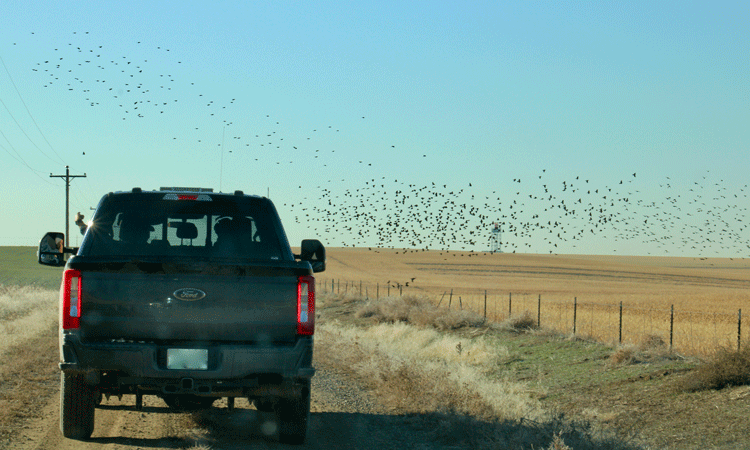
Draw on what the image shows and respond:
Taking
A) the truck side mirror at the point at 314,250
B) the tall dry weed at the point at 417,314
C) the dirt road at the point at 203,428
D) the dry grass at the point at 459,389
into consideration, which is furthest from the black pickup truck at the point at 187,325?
the tall dry weed at the point at 417,314

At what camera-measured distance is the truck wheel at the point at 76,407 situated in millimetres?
7082

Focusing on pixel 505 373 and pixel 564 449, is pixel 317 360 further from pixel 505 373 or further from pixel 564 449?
pixel 564 449

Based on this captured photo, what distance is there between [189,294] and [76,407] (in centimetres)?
199

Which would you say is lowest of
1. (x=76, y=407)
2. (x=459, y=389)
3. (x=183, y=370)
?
(x=459, y=389)

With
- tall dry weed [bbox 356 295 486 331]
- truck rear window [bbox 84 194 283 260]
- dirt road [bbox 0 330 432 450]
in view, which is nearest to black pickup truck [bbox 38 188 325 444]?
truck rear window [bbox 84 194 283 260]

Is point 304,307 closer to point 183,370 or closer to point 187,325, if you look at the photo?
point 187,325

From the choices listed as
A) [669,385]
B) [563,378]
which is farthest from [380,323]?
[669,385]

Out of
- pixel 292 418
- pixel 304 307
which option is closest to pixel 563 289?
pixel 292 418

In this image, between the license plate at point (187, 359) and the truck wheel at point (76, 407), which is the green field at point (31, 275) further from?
the license plate at point (187, 359)

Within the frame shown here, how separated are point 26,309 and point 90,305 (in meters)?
22.5

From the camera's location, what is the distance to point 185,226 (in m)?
7.80

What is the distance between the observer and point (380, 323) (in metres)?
29.0

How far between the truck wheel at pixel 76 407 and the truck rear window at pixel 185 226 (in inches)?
53.0

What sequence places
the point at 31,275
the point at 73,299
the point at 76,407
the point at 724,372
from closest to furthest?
1. the point at 73,299
2. the point at 76,407
3. the point at 724,372
4. the point at 31,275
